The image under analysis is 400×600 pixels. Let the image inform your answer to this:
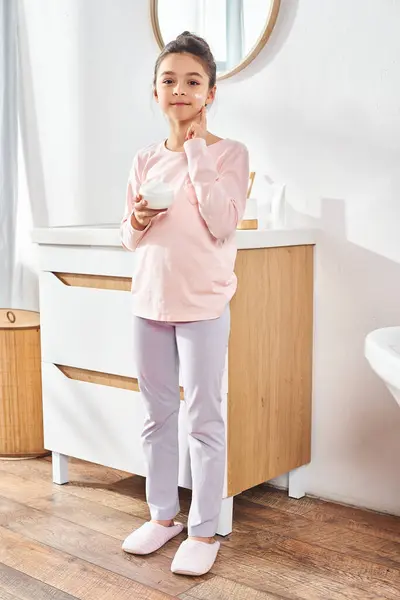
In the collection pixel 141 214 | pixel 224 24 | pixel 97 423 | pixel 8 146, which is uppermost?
pixel 224 24

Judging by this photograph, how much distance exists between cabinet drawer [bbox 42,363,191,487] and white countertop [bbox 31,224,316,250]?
38cm

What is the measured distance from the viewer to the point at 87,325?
2.27 meters

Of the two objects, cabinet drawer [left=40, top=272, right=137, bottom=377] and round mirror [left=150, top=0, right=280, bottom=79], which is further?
round mirror [left=150, top=0, right=280, bottom=79]

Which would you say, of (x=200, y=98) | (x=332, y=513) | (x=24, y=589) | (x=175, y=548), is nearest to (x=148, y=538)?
(x=175, y=548)

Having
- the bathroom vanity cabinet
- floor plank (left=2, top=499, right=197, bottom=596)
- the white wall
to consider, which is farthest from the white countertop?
floor plank (left=2, top=499, right=197, bottom=596)

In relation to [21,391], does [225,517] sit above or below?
below

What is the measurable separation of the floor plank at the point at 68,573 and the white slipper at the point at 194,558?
10 centimetres

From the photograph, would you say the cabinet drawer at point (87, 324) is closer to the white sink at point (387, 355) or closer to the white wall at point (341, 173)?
the white wall at point (341, 173)

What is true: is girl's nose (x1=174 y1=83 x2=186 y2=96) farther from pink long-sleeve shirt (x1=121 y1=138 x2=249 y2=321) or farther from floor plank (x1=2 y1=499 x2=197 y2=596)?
floor plank (x1=2 y1=499 x2=197 y2=596)

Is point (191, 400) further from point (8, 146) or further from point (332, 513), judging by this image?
point (8, 146)

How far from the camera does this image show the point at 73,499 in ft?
7.72

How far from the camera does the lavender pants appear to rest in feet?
6.10

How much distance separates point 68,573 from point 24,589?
0.38ft

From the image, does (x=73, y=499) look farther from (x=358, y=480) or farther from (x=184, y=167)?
(x=184, y=167)
